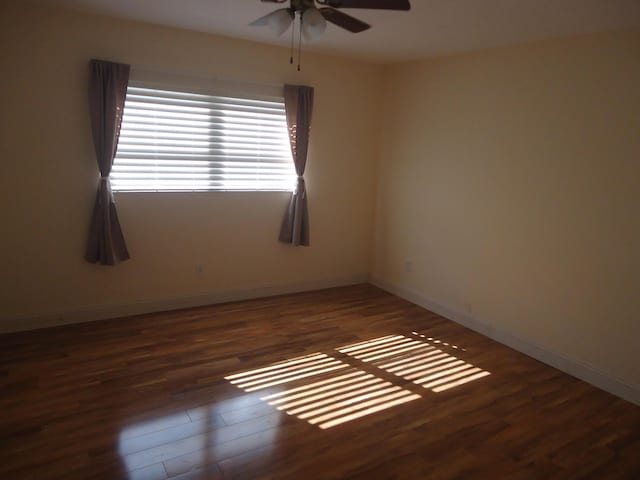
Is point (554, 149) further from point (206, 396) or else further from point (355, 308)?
point (206, 396)

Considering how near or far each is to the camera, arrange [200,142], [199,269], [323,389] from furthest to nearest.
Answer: [199,269] → [200,142] → [323,389]

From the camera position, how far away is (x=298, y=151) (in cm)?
455

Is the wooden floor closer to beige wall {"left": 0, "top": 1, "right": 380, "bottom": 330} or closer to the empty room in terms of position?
the empty room

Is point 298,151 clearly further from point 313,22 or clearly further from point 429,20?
point 313,22

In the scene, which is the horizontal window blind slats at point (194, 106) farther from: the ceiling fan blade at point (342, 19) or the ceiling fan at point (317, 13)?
the ceiling fan blade at point (342, 19)

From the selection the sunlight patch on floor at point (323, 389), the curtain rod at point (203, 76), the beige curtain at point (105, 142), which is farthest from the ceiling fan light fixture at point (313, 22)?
the sunlight patch on floor at point (323, 389)

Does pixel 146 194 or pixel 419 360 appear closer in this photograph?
pixel 419 360

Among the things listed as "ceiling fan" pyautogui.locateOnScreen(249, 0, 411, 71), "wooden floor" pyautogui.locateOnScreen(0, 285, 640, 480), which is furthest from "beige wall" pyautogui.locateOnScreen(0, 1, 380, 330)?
"ceiling fan" pyautogui.locateOnScreen(249, 0, 411, 71)

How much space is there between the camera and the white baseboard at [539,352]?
3.03 m

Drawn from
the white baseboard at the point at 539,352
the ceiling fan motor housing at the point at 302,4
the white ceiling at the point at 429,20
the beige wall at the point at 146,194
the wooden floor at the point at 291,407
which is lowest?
the wooden floor at the point at 291,407

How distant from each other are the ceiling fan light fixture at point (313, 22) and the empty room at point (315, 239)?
2 centimetres

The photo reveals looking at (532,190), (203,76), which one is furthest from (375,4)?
(203,76)

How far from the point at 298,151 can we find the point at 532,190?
226cm

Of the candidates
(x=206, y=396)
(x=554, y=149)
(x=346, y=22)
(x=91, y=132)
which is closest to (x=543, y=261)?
(x=554, y=149)
